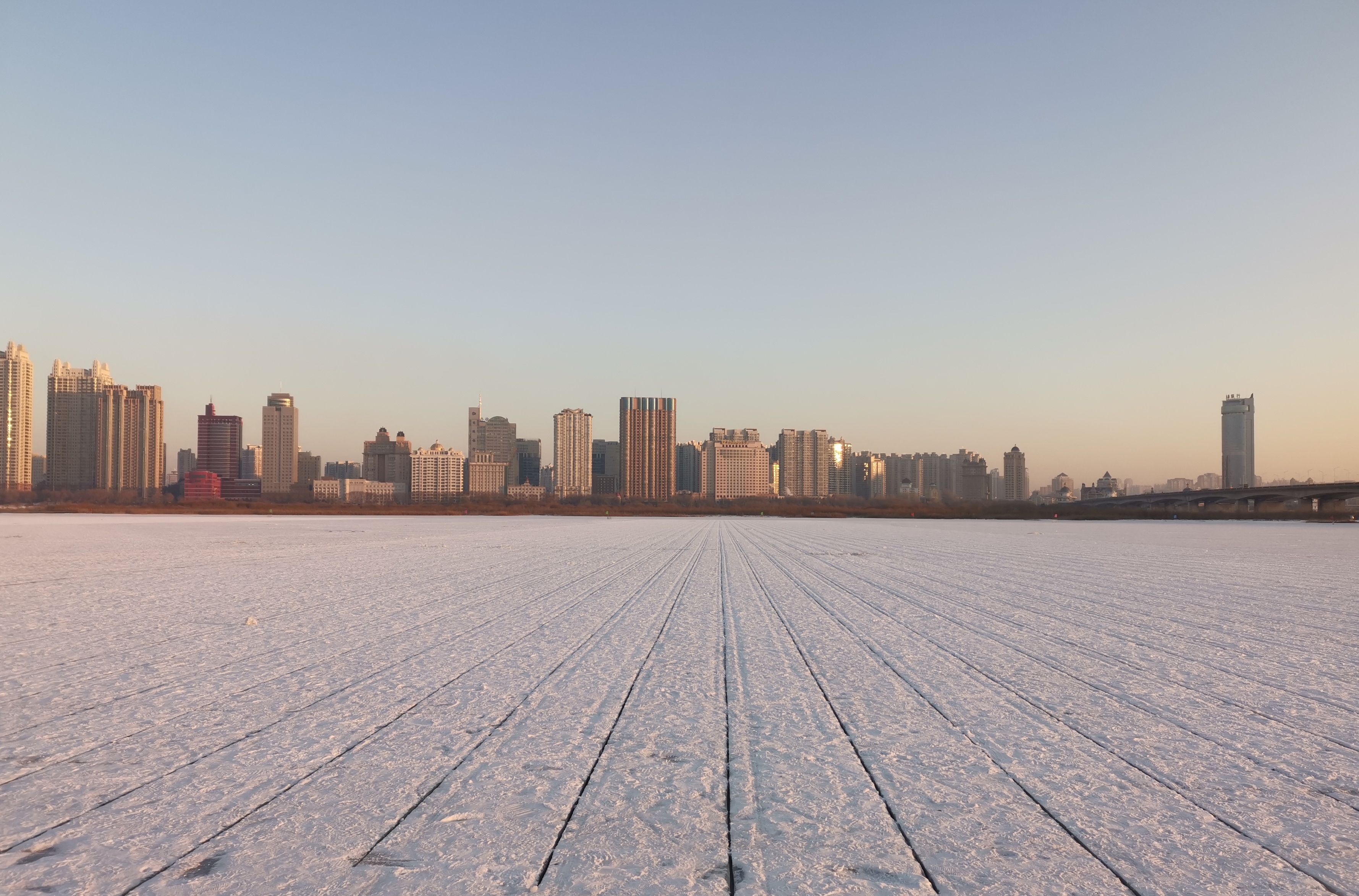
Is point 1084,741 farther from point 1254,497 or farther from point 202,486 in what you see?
point 202,486

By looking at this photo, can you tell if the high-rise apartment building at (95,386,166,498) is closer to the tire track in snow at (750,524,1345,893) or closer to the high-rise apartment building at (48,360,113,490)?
the high-rise apartment building at (48,360,113,490)

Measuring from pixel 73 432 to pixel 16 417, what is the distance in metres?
32.1

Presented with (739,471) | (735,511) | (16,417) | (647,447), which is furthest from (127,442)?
(735,511)

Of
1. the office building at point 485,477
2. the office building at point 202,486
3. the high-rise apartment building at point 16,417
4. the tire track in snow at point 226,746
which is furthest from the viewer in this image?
the office building at point 485,477

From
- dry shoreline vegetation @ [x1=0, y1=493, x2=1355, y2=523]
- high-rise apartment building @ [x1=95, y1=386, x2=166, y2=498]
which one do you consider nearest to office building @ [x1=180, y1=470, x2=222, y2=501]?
high-rise apartment building @ [x1=95, y1=386, x2=166, y2=498]

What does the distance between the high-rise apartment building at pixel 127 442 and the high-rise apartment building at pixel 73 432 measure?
0.99 m

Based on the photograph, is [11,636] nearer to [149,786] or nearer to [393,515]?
[149,786]

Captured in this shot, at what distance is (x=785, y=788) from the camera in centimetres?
385

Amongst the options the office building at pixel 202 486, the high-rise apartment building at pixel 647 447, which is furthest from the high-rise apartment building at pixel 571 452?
the office building at pixel 202 486

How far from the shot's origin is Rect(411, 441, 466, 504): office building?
187m

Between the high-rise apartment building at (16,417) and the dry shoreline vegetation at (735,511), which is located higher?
the high-rise apartment building at (16,417)

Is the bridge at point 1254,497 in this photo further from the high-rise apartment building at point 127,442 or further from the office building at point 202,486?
the high-rise apartment building at point 127,442

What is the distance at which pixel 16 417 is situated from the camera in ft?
473

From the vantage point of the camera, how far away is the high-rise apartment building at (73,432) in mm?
171625
